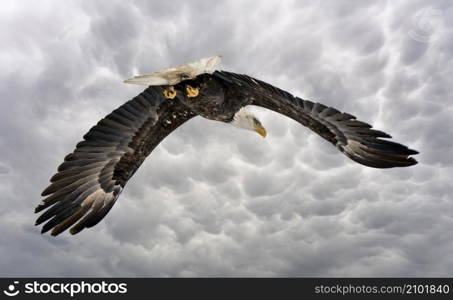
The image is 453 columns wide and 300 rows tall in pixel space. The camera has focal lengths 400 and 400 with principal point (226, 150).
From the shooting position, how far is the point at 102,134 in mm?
7848

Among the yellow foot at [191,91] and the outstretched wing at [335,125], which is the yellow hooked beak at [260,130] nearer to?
the outstretched wing at [335,125]

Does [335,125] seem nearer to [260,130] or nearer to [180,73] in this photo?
[260,130]

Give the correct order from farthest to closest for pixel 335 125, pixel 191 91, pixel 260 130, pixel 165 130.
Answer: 1. pixel 165 130
2. pixel 260 130
3. pixel 335 125
4. pixel 191 91

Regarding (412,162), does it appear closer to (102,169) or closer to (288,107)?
(288,107)

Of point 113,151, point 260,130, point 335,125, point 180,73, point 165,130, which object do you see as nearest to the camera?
point 180,73

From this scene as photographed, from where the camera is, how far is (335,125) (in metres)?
7.17

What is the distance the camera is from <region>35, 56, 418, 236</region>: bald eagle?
6.52m

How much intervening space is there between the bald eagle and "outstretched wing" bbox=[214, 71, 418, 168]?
0.05 ft

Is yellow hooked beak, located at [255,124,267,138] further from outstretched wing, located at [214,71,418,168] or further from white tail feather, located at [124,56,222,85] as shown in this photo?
white tail feather, located at [124,56,222,85]

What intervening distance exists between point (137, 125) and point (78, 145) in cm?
118

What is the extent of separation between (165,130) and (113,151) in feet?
3.62

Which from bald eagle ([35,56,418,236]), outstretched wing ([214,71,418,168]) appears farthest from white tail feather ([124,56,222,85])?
outstretched wing ([214,71,418,168])

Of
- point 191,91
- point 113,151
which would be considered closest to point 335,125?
point 191,91

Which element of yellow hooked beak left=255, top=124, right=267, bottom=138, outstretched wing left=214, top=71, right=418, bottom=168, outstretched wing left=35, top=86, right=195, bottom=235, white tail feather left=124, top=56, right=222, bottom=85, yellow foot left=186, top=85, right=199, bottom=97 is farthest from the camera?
yellow hooked beak left=255, top=124, right=267, bottom=138
